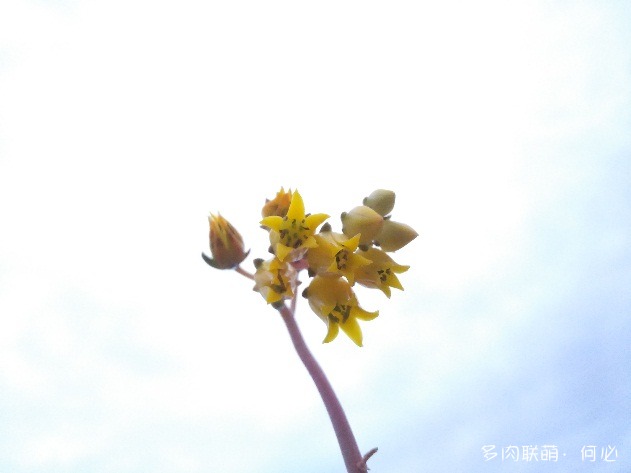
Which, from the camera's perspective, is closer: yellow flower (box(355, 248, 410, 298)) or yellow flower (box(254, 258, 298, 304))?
yellow flower (box(254, 258, 298, 304))

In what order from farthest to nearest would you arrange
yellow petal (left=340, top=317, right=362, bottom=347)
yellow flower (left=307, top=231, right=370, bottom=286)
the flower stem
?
1. yellow petal (left=340, top=317, right=362, bottom=347)
2. yellow flower (left=307, top=231, right=370, bottom=286)
3. the flower stem

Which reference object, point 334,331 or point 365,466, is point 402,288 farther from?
point 365,466

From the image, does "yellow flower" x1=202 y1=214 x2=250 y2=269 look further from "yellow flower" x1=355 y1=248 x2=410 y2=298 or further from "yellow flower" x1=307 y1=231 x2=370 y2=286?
"yellow flower" x1=355 y1=248 x2=410 y2=298

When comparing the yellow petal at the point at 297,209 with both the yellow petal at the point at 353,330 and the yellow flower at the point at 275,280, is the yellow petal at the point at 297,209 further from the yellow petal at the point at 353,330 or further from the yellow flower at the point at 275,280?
the yellow petal at the point at 353,330

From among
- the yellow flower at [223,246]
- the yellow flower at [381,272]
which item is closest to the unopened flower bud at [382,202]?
the yellow flower at [381,272]

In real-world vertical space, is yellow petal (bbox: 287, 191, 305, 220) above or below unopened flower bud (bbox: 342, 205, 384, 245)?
above

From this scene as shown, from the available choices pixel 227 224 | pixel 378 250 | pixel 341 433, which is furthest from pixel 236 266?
pixel 341 433

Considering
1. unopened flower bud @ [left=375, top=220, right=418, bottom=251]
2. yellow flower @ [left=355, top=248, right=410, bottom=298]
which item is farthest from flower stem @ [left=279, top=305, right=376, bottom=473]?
unopened flower bud @ [left=375, top=220, right=418, bottom=251]

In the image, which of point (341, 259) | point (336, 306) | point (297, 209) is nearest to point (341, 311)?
point (336, 306)
